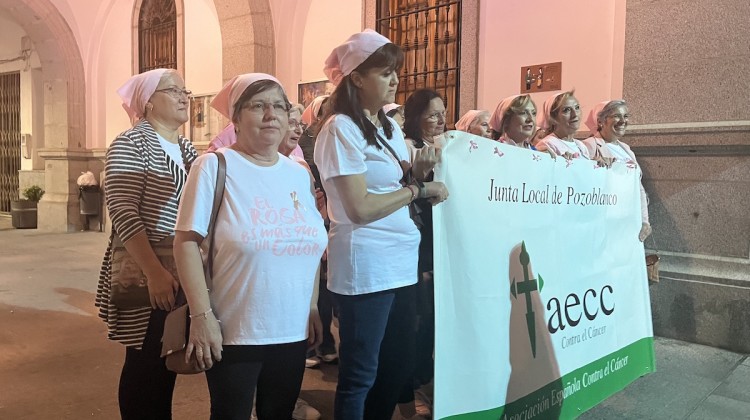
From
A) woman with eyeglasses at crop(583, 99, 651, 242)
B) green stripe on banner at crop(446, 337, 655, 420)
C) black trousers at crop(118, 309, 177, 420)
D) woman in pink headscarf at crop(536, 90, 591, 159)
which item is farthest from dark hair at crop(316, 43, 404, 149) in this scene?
woman with eyeglasses at crop(583, 99, 651, 242)

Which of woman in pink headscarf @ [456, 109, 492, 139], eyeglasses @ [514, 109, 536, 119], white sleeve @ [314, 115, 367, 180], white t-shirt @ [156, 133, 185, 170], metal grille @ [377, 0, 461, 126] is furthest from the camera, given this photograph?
metal grille @ [377, 0, 461, 126]

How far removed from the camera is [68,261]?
853 centimetres

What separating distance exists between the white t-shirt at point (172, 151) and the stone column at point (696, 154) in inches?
160

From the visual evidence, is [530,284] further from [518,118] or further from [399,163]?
[518,118]

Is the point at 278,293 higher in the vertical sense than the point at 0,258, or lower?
higher

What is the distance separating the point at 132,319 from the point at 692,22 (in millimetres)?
4795

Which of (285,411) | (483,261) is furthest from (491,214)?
(285,411)

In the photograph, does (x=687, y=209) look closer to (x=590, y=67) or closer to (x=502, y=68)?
(x=590, y=67)

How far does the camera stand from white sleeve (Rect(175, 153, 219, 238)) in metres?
1.78

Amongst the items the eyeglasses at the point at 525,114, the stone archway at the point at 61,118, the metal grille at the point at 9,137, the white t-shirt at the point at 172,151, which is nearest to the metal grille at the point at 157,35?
the stone archway at the point at 61,118

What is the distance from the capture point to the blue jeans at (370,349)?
2.22 m

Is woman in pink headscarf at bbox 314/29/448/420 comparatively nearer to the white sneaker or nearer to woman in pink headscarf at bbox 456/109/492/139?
the white sneaker

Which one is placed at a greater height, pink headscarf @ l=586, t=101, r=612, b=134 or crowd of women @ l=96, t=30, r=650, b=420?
pink headscarf @ l=586, t=101, r=612, b=134

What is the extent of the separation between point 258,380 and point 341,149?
837 millimetres
